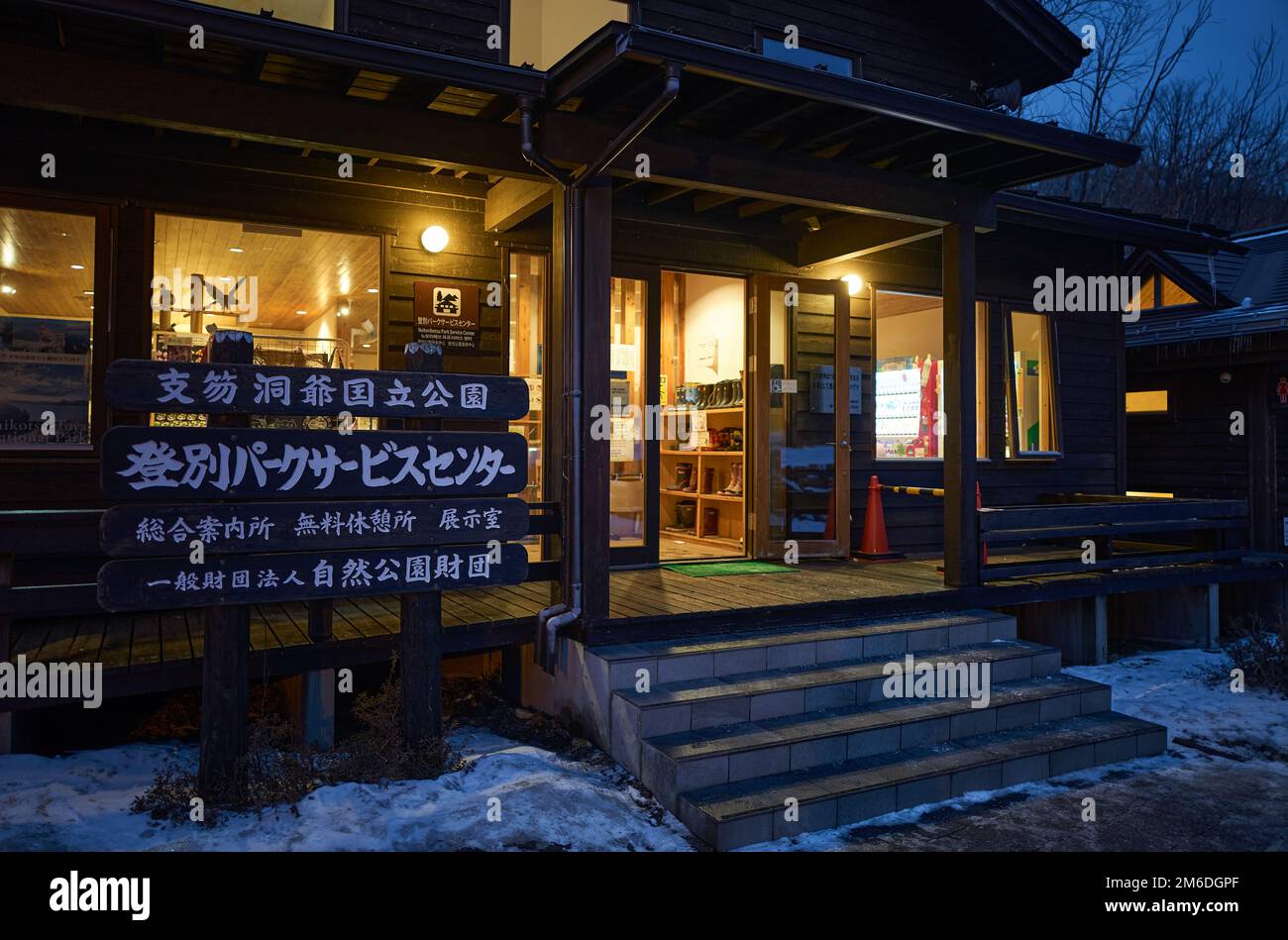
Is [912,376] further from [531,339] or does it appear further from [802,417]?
[531,339]

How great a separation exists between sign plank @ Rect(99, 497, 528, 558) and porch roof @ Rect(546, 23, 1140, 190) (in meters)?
2.27

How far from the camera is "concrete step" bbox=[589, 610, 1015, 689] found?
4969mm

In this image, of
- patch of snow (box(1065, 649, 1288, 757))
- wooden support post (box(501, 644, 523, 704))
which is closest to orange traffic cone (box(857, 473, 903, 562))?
patch of snow (box(1065, 649, 1288, 757))

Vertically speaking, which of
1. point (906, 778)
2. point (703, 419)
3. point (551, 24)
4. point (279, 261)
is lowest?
point (906, 778)

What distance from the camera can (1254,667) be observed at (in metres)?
6.73

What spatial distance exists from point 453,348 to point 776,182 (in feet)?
8.27

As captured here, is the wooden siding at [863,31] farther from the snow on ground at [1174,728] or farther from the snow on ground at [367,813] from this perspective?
the snow on ground at [367,813]

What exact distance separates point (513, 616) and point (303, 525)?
169cm

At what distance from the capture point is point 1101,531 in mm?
7215

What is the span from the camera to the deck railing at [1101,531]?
22.0 ft

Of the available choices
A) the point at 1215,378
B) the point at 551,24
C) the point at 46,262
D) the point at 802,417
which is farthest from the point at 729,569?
the point at 1215,378

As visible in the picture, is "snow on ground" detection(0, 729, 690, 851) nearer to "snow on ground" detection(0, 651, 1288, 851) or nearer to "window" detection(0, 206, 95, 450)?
"snow on ground" detection(0, 651, 1288, 851)

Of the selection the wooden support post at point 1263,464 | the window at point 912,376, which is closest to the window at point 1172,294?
the wooden support post at point 1263,464
